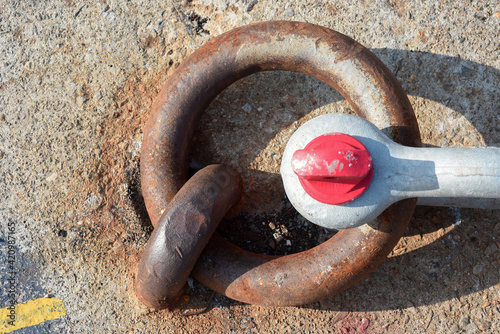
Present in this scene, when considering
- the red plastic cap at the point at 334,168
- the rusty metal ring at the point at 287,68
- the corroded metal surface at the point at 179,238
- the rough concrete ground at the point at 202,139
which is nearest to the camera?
the red plastic cap at the point at 334,168

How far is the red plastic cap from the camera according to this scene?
1.29 meters

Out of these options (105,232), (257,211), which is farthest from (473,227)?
(105,232)

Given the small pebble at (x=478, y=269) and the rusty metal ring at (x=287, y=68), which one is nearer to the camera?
the rusty metal ring at (x=287, y=68)

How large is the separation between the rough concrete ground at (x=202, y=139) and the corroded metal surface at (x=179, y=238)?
53 centimetres

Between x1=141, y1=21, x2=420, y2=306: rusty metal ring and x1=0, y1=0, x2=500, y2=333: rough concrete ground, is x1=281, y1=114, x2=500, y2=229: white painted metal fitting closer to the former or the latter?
x1=141, y1=21, x2=420, y2=306: rusty metal ring

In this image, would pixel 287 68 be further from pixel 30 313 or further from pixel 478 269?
pixel 30 313

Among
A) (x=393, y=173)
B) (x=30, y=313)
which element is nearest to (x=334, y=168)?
(x=393, y=173)

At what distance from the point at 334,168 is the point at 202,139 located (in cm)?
124

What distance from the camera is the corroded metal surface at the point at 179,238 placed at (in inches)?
65.9

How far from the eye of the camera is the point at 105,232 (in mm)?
2266

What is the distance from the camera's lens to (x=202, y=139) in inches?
93.3

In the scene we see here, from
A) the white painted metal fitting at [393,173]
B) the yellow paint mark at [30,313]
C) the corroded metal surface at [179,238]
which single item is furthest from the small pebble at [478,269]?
the yellow paint mark at [30,313]

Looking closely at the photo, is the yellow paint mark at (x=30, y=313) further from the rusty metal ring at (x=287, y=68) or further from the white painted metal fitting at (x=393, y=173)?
the white painted metal fitting at (x=393, y=173)

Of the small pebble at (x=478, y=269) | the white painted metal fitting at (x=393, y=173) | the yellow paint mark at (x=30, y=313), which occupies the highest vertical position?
the white painted metal fitting at (x=393, y=173)
